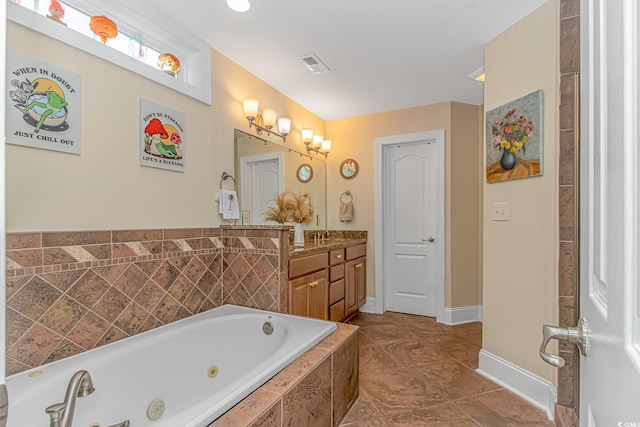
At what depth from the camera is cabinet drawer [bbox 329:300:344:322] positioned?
2.91m

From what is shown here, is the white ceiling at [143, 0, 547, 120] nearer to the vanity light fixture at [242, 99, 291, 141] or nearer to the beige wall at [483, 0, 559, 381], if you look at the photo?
the beige wall at [483, 0, 559, 381]

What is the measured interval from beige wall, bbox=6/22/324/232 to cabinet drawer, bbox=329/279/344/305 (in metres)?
1.29

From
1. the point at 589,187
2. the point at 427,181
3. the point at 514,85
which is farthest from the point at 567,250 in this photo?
the point at 427,181

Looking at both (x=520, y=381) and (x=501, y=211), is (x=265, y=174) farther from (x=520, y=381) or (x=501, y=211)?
(x=520, y=381)

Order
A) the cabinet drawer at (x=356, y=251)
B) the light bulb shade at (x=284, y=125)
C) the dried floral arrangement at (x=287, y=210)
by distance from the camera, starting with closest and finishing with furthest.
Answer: the dried floral arrangement at (x=287, y=210), the light bulb shade at (x=284, y=125), the cabinet drawer at (x=356, y=251)

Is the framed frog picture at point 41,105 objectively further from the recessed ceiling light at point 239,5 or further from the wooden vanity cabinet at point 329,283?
the wooden vanity cabinet at point 329,283

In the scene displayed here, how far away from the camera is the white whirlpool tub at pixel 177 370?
113 centimetres

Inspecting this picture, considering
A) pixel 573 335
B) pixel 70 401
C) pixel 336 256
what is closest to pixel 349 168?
pixel 336 256

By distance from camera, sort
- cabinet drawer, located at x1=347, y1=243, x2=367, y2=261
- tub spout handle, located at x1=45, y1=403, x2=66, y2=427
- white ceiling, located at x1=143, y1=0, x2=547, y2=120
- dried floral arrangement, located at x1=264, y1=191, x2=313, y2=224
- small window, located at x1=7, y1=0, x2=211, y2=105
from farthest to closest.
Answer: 1. cabinet drawer, located at x1=347, y1=243, x2=367, y2=261
2. dried floral arrangement, located at x1=264, y1=191, x2=313, y2=224
3. white ceiling, located at x1=143, y1=0, x2=547, y2=120
4. small window, located at x1=7, y1=0, x2=211, y2=105
5. tub spout handle, located at x1=45, y1=403, x2=66, y2=427

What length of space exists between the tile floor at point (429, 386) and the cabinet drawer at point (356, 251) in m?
0.80

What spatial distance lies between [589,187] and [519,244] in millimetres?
1737

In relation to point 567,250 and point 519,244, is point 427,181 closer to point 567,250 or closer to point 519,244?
point 519,244

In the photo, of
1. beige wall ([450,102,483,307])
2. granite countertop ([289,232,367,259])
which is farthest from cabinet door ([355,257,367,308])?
beige wall ([450,102,483,307])

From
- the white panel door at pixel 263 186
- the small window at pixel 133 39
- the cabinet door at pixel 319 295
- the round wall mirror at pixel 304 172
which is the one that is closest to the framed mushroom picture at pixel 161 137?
the small window at pixel 133 39
